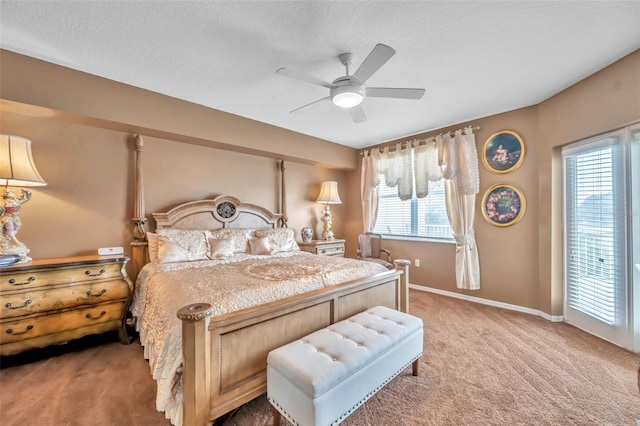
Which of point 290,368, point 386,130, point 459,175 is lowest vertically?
point 290,368

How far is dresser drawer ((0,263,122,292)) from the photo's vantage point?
2.07 m

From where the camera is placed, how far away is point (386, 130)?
13.6ft

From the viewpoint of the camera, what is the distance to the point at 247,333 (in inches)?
62.4

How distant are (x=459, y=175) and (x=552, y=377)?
254 cm

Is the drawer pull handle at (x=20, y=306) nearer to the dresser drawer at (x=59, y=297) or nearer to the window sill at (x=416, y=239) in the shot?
the dresser drawer at (x=59, y=297)

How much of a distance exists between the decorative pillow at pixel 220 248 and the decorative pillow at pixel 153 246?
556 mm

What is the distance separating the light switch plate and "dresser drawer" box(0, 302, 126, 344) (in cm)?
57

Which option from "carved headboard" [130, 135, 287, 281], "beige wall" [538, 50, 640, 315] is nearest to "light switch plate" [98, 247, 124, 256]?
"carved headboard" [130, 135, 287, 281]

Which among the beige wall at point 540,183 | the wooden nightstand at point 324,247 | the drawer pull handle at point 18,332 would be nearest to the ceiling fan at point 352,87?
the beige wall at point 540,183

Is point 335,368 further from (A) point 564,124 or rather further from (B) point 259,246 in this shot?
(A) point 564,124

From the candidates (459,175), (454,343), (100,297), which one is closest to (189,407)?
(100,297)

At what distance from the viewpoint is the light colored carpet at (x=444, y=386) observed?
5.33ft

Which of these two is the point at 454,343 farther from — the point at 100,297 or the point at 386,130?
the point at 100,297

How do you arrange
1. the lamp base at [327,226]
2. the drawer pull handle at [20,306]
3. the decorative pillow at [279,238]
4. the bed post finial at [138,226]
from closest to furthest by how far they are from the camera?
the drawer pull handle at [20,306] → the bed post finial at [138,226] → the decorative pillow at [279,238] → the lamp base at [327,226]
